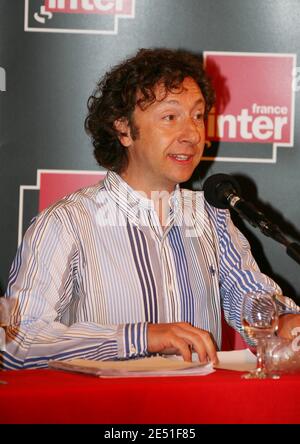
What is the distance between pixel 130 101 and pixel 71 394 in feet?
4.72

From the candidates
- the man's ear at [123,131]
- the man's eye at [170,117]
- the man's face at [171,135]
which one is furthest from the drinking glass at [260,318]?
the man's ear at [123,131]

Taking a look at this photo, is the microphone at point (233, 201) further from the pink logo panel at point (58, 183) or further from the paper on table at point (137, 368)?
the pink logo panel at point (58, 183)

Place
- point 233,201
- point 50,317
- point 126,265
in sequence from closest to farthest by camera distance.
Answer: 1. point 233,201
2. point 50,317
3. point 126,265

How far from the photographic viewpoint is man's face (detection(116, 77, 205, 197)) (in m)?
2.46

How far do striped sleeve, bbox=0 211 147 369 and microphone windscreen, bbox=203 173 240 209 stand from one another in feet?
1.43

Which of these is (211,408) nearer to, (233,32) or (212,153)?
(212,153)

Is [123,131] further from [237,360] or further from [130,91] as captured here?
[237,360]

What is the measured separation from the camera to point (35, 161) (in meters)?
3.02

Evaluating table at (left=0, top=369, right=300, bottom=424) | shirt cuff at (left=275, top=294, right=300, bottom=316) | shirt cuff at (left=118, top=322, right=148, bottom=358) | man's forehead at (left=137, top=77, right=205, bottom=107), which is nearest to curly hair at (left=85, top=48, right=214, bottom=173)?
man's forehead at (left=137, top=77, right=205, bottom=107)

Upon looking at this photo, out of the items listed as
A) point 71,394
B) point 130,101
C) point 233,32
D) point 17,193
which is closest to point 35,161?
point 17,193

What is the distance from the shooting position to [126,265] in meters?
2.40

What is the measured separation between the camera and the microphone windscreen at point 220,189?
207 centimetres

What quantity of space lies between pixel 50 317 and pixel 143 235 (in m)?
0.51

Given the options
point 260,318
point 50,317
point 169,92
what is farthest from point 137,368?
point 169,92
